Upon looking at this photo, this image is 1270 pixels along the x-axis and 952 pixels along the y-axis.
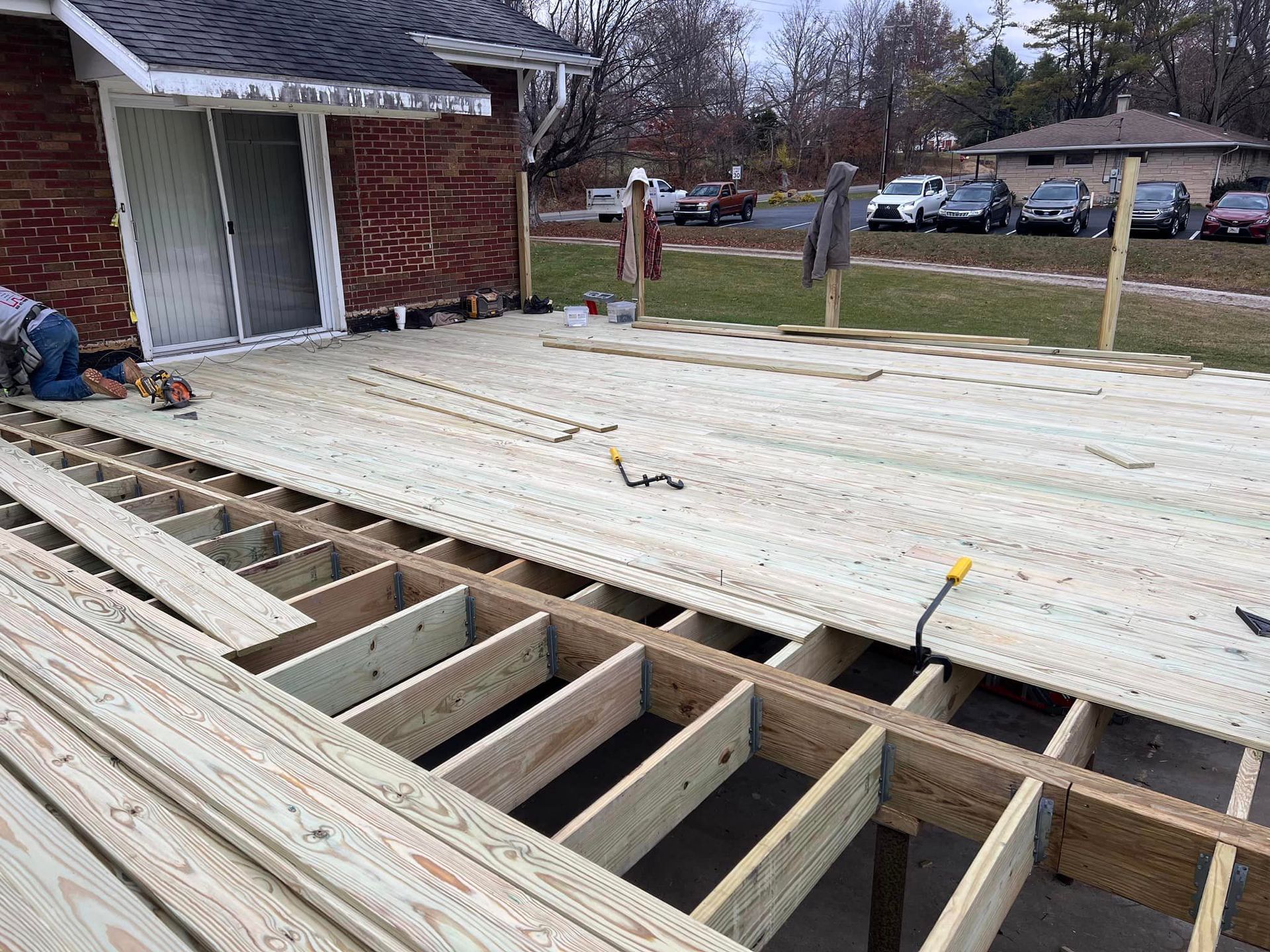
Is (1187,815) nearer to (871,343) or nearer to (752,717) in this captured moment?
(752,717)

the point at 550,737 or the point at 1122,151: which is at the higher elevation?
the point at 1122,151

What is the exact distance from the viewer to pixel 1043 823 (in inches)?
78.2

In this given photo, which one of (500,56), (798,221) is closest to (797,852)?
(500,56)

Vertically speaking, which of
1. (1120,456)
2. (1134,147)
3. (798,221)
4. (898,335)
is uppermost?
(1134,147)

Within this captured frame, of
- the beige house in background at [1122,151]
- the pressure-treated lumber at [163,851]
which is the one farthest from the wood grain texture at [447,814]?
the beige house in background at [1122,151]

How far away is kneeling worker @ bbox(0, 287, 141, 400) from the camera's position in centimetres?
605

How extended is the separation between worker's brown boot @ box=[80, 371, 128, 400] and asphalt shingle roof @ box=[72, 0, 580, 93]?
6.59 feet

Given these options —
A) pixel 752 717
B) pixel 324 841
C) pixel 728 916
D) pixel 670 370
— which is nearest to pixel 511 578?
pixel 752 717

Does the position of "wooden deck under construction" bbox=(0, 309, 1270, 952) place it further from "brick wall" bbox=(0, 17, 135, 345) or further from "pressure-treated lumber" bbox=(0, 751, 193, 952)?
"brick wall" bbox=(0, 17, 135, 345)

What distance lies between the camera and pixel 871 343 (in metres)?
7.67

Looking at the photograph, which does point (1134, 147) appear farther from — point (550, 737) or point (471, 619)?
point (550, 737)

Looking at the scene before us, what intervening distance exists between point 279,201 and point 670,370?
155 inches

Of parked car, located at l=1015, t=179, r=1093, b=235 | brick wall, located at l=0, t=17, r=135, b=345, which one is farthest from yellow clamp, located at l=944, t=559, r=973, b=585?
parked car, located at l=1015, t=179, r=1093, b=235

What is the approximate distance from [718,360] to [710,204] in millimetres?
20689
